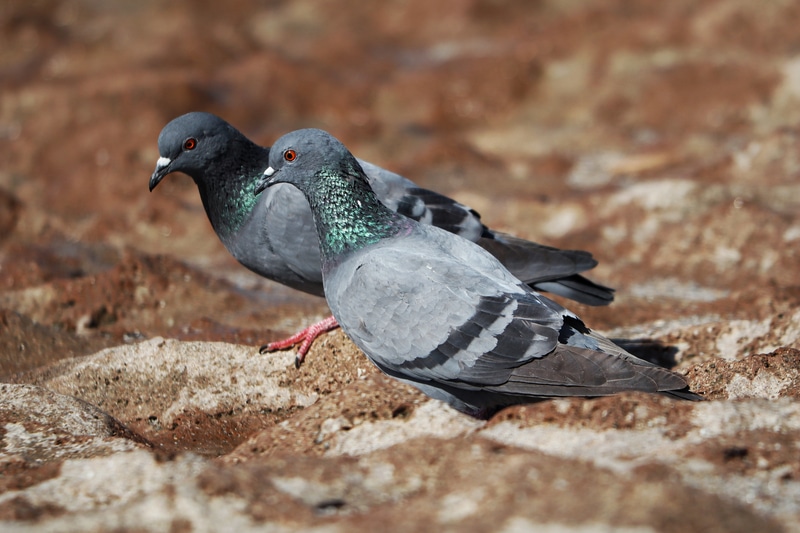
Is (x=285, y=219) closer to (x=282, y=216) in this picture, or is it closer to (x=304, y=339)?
(x=282, y=216)

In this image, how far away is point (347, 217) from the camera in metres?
5.32

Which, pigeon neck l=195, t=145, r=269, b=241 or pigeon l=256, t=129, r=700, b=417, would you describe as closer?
pigeon l=256, t=129, r=700, b=417

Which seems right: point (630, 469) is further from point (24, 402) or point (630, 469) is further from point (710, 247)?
point (710, 247)

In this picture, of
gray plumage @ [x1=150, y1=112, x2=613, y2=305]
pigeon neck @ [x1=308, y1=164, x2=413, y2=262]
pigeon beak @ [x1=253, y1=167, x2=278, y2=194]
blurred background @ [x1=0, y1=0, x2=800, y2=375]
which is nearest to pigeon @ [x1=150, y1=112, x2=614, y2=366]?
gray plumage @ [x1=150, y1=112, x2=613, y2=305]

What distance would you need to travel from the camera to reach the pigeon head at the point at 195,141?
6.56 meters

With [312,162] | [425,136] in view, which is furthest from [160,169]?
[425,136]

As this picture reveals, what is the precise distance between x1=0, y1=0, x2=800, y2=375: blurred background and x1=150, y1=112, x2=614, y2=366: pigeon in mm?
997

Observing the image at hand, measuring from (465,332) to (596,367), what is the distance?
0.70 m

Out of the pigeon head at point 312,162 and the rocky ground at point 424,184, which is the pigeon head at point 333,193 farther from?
the rocky ground at point 424,184

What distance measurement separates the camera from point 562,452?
412 cm

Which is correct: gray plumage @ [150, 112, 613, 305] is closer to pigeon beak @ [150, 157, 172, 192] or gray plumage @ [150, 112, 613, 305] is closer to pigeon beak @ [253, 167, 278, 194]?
pigeon beak @ [150, 157, 172, 192]

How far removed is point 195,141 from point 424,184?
247 inches

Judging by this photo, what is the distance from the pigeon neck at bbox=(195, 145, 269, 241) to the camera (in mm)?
6438

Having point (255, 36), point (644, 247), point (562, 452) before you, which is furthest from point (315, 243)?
point (255, 36)
